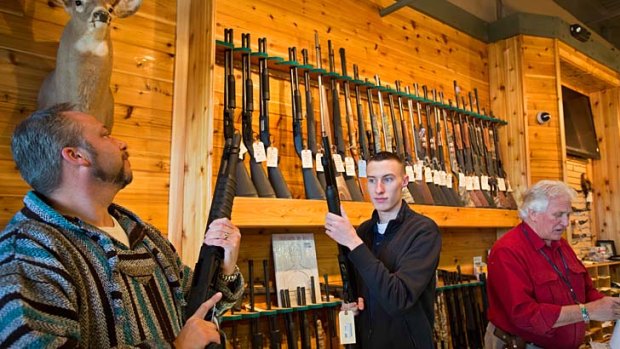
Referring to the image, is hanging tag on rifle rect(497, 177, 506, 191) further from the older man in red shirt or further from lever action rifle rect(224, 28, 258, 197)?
lever action rifle rect(224, 28, 258, 197)

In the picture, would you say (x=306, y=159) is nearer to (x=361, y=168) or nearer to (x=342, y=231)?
(x=361, y=168)

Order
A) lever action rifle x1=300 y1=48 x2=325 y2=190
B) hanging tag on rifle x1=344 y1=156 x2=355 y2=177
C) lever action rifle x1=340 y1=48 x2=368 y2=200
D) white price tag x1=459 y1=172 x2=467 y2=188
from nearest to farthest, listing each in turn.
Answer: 1. lever action rifle x1=300 y1=48 x2=325 y2=190
2. hanging tag on rifle x1=344 y1=156 x2=355 y2=177
3. lever action rifle x1=340 y1=48 x2=368 y2=200
4. white price tag x1=459 y1=172 x2=467 y2=188

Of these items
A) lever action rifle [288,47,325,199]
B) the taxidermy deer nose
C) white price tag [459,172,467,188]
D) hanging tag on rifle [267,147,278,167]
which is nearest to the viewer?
the taxidermy deer nose

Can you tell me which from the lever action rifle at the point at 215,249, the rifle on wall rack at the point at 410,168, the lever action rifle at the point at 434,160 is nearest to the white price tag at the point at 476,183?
the lever action rifle at the point at 434,160

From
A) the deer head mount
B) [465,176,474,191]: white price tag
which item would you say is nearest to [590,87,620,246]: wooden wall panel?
[465,176,474,191]: white price tag

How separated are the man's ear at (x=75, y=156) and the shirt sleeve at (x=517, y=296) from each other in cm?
181

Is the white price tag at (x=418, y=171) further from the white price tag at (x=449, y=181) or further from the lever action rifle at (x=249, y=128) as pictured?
the lever action rifle at (x=249, y=128)

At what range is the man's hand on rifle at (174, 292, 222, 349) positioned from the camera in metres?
1.08

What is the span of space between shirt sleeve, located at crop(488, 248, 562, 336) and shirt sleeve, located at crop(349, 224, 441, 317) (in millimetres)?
519

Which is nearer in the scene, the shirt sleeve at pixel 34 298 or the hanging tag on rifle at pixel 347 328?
the shirt sleeve at pixel 34 298

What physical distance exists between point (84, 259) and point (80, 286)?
0.23 ft

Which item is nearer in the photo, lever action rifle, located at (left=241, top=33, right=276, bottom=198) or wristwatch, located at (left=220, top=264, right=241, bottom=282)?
wristwatch, located at (left=220, top=264, right=241, bottom=282)

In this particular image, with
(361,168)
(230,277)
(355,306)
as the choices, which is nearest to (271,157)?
(361,168)

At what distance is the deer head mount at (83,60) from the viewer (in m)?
1.77
